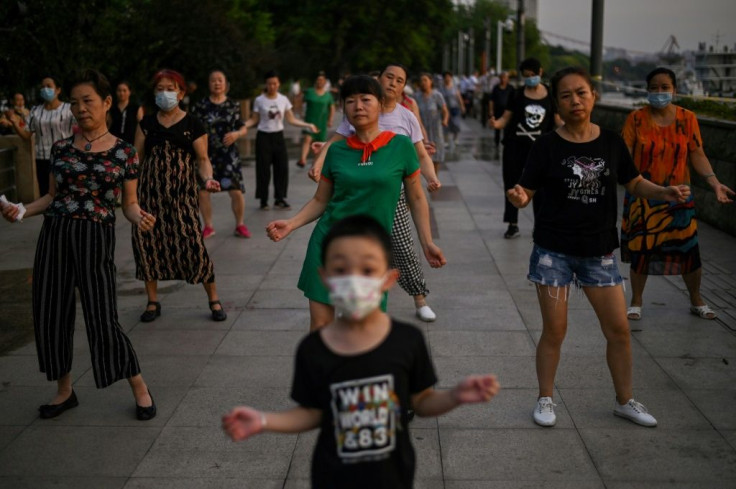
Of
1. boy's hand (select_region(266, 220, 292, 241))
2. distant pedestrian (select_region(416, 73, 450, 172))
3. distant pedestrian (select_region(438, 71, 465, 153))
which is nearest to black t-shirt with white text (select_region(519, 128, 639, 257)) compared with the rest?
boy's hand (select_region(266, 220, 292, 241))

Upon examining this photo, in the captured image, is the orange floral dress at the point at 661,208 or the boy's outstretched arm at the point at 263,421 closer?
the boy's outstretched arm at the point at 263,421

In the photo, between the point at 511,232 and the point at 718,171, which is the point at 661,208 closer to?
the point at 511,232

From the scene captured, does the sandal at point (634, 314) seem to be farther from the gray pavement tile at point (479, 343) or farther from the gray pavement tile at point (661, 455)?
the gray pavement tile at point (661, 455)

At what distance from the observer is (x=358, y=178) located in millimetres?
4578

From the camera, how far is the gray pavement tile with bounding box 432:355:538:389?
569cm

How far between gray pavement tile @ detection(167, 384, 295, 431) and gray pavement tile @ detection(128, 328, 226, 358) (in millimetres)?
852

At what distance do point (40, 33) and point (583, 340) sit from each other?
1102 cm

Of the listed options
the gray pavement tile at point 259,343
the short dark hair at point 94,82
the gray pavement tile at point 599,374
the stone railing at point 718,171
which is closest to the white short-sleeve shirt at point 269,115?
the stone railing at point 718,171

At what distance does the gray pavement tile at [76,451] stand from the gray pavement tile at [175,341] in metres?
1.39

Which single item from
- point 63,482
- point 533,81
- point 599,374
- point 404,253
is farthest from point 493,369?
point 533,81

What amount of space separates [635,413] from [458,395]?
8.32 feet

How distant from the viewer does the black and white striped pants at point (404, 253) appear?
20.0 ft

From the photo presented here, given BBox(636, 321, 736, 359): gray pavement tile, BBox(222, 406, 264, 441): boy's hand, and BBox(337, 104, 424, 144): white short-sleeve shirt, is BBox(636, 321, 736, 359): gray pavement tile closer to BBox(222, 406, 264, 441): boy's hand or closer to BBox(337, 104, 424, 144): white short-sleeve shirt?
BBox(337, 104, 424, 144): white short-sleeve shirt

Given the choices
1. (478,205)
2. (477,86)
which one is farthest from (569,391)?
(477,86)
